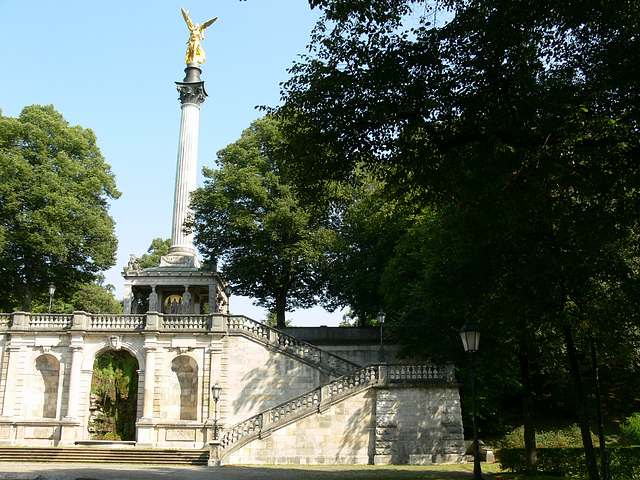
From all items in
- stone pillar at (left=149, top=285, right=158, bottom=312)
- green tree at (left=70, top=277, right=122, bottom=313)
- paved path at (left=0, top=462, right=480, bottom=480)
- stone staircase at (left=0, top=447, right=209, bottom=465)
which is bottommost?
stone staircase at (left=0, top=447, right=209, bottom=465)

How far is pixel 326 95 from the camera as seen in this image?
48.9 ft

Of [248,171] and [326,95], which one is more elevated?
[248,171]

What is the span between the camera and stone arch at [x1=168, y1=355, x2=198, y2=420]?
1257 inches

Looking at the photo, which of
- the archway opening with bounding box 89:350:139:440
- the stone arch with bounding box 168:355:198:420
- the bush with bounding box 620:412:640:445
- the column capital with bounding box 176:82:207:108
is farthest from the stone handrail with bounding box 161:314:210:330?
the bush with bounding box 620:412:640:445

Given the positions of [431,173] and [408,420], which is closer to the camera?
[431,173]

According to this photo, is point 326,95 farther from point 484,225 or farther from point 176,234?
point 176,234

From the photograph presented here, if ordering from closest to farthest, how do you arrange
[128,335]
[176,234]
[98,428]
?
[128,335] → [98,428] → [176,234]

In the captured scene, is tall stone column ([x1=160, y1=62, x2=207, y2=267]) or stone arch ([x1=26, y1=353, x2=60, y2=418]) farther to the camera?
tall stone column ([x1=160, y1=62, x2=207, y2=267])

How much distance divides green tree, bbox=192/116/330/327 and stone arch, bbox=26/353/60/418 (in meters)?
12.5

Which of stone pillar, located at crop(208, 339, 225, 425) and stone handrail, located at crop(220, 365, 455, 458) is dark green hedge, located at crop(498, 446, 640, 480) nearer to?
stone handrail, located at crop(220, 365, 455, 458)

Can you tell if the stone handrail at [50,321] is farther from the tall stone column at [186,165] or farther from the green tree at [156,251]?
the green tree at [156,251]

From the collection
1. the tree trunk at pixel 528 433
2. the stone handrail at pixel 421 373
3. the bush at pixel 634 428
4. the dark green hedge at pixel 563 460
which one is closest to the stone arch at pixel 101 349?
the stone handrail at pixel 421 373

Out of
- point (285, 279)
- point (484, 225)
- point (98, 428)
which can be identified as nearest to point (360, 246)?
point (285, 279)

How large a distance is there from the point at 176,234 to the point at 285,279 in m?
7.95
